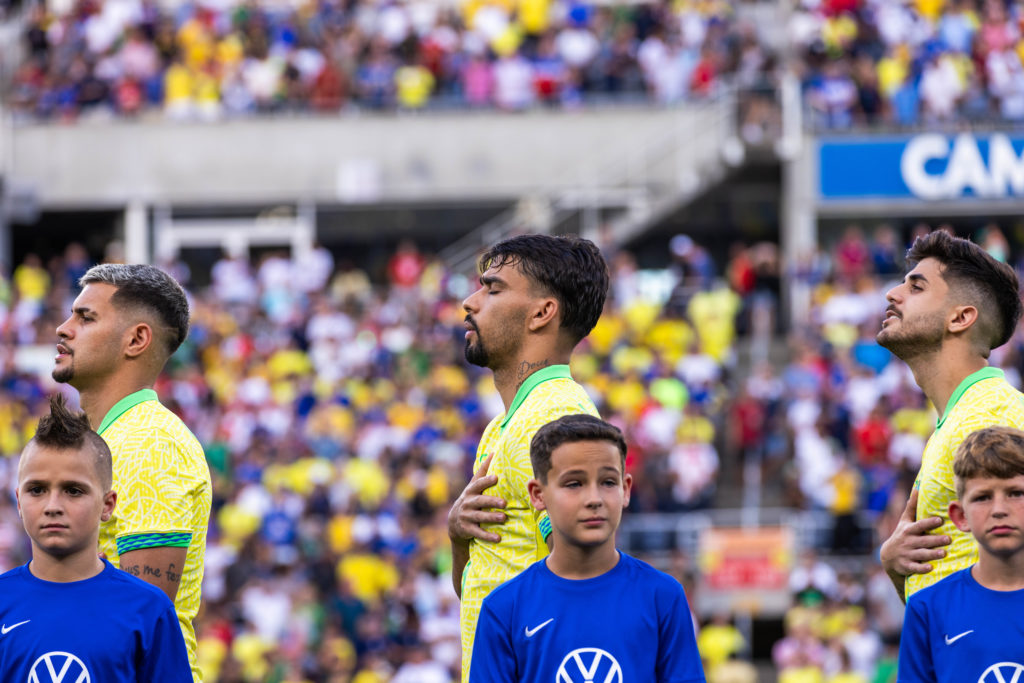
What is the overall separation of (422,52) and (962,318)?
18.3 metres

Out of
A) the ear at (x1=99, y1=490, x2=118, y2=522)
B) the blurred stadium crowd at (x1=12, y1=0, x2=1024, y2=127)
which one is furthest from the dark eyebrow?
the blurred stadium crowd at (x1=12, y1=0, x2=1024, y2=127)

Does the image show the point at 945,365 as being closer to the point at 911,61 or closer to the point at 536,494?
the point at 536,494

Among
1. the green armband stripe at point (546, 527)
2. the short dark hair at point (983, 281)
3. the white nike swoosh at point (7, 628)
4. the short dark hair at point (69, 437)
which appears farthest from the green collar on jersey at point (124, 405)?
the short dark hair at point (983, 281)

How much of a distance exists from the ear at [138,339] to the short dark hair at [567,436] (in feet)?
4.59

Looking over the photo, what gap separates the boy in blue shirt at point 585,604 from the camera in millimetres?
4223

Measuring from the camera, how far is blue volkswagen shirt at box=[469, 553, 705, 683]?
4219mm

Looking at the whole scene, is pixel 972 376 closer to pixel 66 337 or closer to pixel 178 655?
pixel 178 655

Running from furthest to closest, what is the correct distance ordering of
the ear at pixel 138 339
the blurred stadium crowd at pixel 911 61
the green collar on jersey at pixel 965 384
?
the blurred stadium crowd at pixel 911 61
the ear at pixel 138 339
the green collar on jersey at pixel 965 384

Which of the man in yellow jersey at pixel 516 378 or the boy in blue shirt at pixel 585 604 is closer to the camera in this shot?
the boy in blue shirt at pixel 585 604

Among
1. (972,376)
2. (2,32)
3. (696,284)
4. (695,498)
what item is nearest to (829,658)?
(695,498)

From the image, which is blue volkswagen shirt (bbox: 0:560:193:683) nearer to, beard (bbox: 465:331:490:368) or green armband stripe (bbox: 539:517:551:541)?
green armband stripe (bbox: 539:517:551:541)

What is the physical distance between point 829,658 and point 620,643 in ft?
30.5

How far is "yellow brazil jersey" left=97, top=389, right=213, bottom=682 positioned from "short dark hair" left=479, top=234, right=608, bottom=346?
3.56 ft

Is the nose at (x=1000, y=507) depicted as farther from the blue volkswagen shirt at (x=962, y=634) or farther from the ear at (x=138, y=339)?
the ear at (x=138, y=339)
